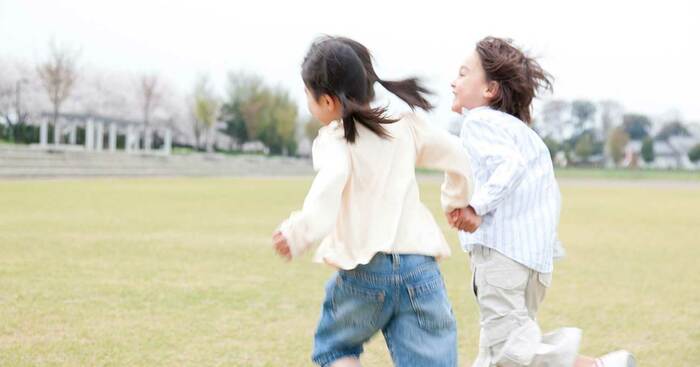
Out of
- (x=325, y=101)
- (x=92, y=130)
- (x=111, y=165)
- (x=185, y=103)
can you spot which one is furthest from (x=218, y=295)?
(x=185, y=103)

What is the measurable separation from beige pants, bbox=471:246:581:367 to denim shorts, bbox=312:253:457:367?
0.46 metres

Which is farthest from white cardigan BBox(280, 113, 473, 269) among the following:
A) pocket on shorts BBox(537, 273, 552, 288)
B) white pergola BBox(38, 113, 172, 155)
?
white pergola BBox(38, 113, 172, 155)

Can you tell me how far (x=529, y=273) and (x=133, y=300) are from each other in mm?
2914

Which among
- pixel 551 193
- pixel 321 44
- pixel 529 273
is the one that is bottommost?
pixel 529 273

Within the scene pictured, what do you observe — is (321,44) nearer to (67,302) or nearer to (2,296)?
(67,302)

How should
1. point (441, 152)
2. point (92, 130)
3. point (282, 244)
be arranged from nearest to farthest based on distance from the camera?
point (282, 244) → point (441, 152) → point (92, 130)

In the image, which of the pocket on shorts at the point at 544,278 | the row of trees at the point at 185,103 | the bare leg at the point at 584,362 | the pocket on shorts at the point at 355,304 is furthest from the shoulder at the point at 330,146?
the row of trees at the point at 185,103

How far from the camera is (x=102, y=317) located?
4.47 m

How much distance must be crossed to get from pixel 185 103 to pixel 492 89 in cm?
6850

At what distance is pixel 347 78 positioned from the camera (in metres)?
2.22

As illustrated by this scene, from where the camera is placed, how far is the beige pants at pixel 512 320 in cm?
274

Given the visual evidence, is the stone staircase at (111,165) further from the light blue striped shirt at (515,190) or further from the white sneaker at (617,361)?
the white sneaker at (617,361)

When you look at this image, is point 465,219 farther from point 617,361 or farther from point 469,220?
point 617,361

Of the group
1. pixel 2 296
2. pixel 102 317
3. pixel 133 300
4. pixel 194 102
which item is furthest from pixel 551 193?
pixel 194 102
